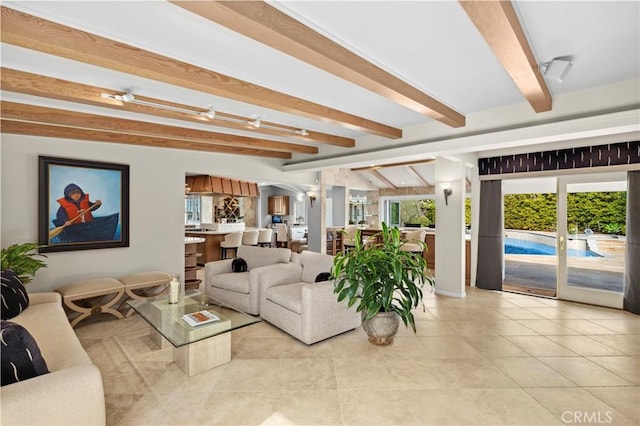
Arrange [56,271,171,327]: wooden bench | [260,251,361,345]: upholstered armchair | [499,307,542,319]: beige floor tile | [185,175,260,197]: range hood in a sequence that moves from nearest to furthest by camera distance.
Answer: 1. [260,251,361,345]: upholstered armchair
2. [56,271,171,327]: wooden bench
3. [499,307,542,319]: beige floor tile
4. [185,175,260,197]: range hood

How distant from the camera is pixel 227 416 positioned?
6.80ft

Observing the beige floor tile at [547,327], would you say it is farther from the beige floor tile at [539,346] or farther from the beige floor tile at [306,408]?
the beige floor tile at [306,408]

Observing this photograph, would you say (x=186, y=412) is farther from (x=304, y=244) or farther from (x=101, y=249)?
(x=304, y=244)

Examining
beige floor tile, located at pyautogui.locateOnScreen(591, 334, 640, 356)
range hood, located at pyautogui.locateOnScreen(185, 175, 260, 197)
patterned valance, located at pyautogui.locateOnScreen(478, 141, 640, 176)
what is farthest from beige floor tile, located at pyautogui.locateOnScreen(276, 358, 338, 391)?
range hood, located at pyautogui.locateOnScreen(185, 175, 260, 197)

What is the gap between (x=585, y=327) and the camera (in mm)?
3703

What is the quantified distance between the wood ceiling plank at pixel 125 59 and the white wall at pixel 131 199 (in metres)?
2.59

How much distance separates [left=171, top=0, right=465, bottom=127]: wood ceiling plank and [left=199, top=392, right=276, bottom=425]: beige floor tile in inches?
92.1

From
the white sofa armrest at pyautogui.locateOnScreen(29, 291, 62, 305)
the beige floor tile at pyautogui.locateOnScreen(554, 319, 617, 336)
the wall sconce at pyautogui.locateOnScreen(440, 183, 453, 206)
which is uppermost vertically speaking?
the wall sconce at pyautogui.locateOnScreen(440, 183, 453, 206)

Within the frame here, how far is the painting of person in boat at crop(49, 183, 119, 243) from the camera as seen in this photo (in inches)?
153

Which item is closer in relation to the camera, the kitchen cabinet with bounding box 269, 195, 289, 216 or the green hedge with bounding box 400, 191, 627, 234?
the green hedge with bounding box 400, 191, 627, 234

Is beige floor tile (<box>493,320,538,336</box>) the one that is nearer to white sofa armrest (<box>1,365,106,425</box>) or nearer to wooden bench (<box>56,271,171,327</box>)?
white sofa armrest (<box>1,365,106,425</box>)

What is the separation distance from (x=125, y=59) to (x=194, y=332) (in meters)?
2.04

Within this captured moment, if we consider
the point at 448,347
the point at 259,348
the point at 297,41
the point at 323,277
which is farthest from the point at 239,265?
the point at 297,41

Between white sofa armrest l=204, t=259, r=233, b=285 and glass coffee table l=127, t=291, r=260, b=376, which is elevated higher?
white sofa armrest l=204, t=259, r=233, b=285
